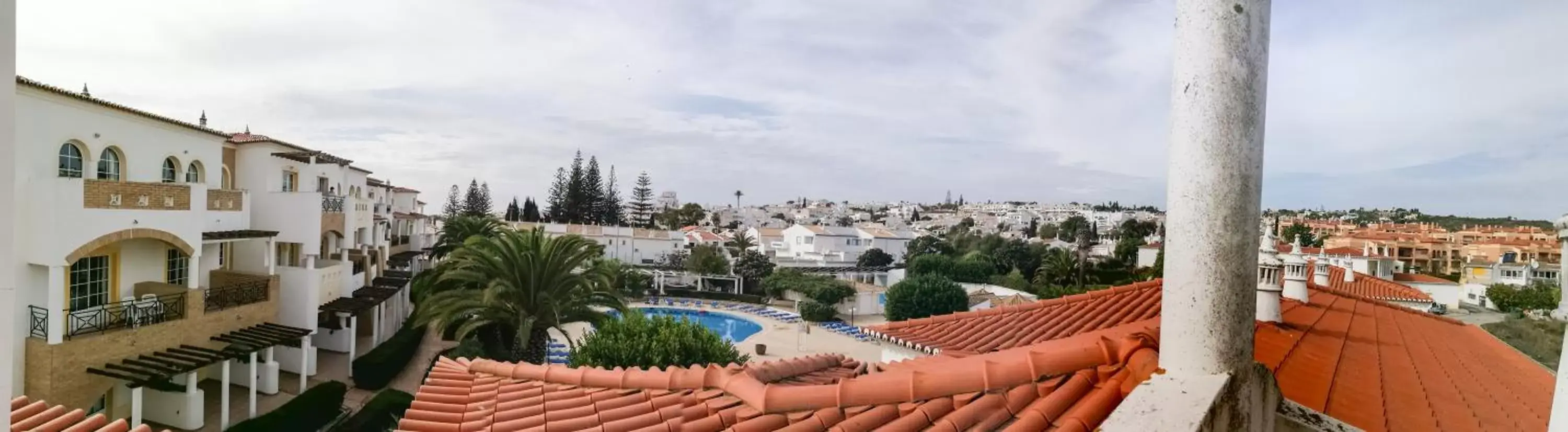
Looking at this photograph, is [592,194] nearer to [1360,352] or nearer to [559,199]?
[559,199]

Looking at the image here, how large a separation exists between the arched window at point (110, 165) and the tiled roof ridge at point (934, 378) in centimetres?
1502

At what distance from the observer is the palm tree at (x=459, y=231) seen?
3078 centimetres

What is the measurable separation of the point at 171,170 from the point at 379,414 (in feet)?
22.6

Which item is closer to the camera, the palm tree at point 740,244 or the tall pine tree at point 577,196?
the palm tree at point 740,244

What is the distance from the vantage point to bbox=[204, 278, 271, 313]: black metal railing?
49.0 ft

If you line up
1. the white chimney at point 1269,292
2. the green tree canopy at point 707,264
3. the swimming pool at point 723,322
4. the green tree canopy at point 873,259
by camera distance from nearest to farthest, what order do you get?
the white chimney at point 1269,292 < the swimming pool at point 723,322 < the green tree canopy at point 707,264 < the green tree canopy at point 873,259

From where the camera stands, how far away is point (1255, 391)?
7.65 ft

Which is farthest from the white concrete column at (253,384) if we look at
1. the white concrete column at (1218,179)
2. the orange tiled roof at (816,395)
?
the white concrete column at (1218,179)

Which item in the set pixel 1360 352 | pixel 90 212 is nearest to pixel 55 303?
pixel 90 212

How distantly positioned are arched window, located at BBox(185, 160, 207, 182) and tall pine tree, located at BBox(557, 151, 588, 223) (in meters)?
52.5

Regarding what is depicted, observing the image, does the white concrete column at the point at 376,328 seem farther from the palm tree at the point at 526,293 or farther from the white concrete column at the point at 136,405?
the white concrete column at the point at 136,405

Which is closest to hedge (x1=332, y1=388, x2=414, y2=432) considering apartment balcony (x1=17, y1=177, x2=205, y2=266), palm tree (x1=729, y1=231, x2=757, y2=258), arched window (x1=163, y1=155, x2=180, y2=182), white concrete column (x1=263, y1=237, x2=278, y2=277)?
white concrete column (x1=263, y1=237, x2=278, y2=277)

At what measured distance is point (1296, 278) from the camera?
27.1 feet

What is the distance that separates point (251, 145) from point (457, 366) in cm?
1745
